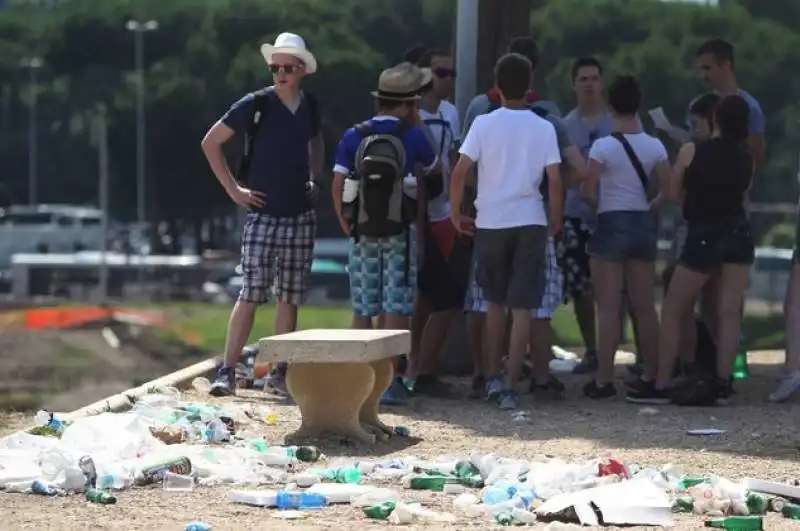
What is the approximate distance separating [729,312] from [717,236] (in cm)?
46

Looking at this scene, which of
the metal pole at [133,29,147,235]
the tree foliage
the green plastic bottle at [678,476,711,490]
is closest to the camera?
the green plastic bottle at [678,476,711,490]

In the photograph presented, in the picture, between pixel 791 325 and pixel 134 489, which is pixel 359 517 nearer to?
pixel 134 489

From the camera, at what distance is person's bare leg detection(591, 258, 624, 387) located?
10.3m

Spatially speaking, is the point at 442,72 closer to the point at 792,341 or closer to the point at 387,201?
the point at 387,201

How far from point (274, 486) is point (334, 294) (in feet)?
140

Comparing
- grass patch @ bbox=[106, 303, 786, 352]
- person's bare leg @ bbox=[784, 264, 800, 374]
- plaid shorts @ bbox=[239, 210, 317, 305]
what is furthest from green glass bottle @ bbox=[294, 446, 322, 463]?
grass patch @ bbox=[106, 303, 786, 352]

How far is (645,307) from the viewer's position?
10.5 m

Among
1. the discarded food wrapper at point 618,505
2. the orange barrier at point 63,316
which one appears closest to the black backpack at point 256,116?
the discarded food wrapper at point 618,505

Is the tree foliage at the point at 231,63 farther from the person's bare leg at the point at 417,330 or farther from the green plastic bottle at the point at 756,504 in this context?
the green plastic bottle at the point at 756,504

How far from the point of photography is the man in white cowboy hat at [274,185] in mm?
10133

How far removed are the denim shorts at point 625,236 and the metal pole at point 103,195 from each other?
40.5 m

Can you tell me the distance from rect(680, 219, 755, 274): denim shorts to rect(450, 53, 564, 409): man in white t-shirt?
0.89 m

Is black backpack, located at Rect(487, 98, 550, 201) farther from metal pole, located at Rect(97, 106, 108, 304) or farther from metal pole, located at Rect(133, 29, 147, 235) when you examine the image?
metal pole, located at Rect(133, 29, 147, 235)

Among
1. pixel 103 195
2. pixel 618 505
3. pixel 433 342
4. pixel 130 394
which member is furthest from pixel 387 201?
pixel 103 195
